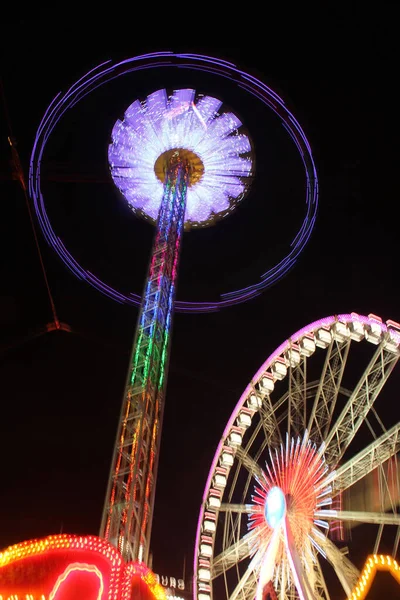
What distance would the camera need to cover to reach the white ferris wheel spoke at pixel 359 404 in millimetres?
15953

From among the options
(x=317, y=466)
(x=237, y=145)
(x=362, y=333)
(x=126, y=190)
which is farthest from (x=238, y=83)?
(x=317, y=466)

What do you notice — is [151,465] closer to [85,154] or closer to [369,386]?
[369,386]

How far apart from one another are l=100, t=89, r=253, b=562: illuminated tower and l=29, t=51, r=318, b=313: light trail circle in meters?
1.45

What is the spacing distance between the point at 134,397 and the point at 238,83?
10.3 m

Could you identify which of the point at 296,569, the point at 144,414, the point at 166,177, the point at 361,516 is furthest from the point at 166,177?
the point at 296,569

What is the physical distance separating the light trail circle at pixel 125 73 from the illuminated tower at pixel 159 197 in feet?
4.77

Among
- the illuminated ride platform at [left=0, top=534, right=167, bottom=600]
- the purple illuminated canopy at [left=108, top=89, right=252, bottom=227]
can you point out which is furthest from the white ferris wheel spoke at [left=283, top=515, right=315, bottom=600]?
the purple illuminated canopy at [left=108, top=89, right=252, bottom=227]

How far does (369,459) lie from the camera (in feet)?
50.6

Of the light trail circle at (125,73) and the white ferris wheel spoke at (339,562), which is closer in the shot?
the white ferris wheel spoke at (339,562)

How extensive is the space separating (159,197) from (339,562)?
505 inches

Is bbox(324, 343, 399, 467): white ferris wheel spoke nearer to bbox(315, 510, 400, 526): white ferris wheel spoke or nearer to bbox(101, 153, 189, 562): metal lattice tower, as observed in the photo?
bbox(315, 510, 400, 526): white ferris wheel spoke

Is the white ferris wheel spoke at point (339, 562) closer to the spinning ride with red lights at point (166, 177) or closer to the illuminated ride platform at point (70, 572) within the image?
the spinning ride with red lights at point (166, 177)

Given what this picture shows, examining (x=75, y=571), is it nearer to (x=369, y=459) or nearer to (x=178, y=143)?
(x=369, y=459)

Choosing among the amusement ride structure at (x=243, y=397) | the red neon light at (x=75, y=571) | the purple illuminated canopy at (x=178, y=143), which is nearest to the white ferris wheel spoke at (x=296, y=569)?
the amusement ride structure at (x=243, y=397)
